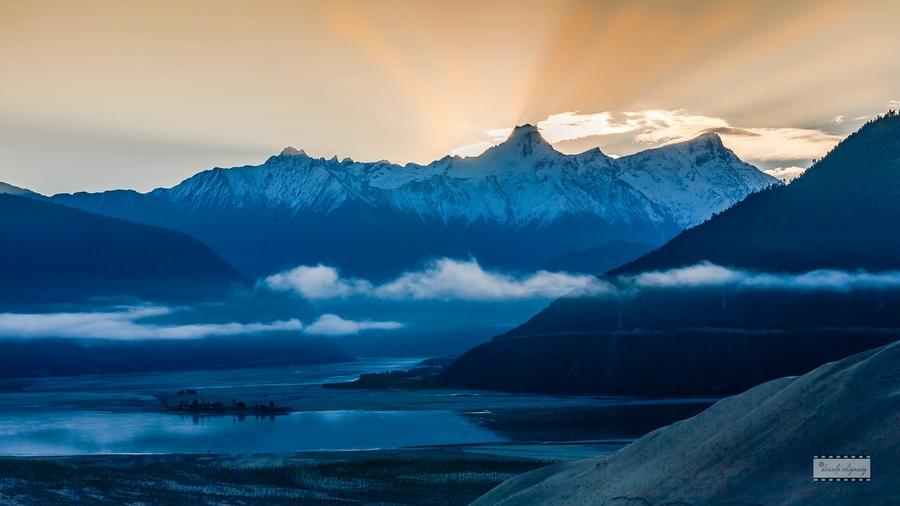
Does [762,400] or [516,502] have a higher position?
[762,400]

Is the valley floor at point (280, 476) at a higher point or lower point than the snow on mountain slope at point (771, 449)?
lower

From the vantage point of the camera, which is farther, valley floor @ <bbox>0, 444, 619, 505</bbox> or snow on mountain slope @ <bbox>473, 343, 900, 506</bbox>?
valley floor @ <bbox>0, 444, 619, 505</bbox>

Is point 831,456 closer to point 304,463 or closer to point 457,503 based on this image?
point 457,503

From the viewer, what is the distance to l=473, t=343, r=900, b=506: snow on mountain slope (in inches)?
2781

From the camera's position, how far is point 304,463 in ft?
520

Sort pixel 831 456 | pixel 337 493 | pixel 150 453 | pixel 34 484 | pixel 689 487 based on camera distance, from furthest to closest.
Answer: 1. pixel 150 453
2. pixel 34 484
3. pixel 337 493
4. pixel 689 487
5. pixel 831 456

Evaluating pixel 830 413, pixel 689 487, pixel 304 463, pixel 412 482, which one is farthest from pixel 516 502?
pixel 304 463

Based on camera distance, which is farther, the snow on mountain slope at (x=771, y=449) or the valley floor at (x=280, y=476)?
the valley floor at (x=280, y=476)

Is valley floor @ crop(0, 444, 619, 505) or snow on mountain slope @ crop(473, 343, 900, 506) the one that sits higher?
snow on mountain slope @ crop(473, 343, 900, 506)

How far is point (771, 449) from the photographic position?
7669 centimetres

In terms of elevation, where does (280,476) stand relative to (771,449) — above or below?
below

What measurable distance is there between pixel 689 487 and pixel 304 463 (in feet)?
290

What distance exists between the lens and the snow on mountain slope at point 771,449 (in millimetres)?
70625

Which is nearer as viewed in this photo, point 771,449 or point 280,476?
point 771,449
